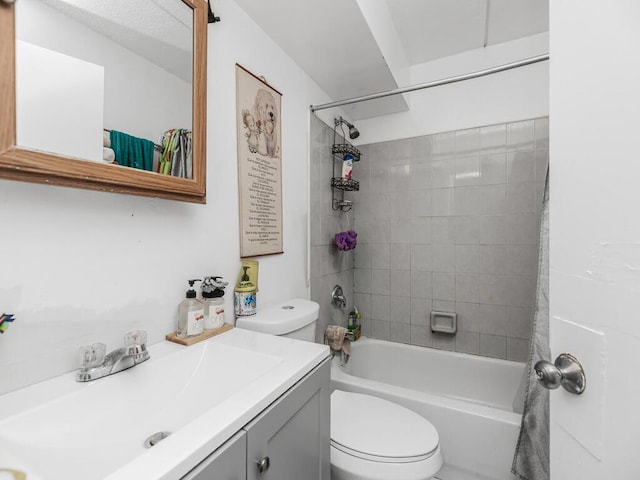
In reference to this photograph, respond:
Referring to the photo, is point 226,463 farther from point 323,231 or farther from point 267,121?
point 323,231

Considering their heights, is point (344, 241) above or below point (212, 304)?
above

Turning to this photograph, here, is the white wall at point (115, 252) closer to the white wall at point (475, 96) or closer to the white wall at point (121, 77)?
the white wall at point (121, 77)

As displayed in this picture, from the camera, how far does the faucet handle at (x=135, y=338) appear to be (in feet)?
2.59

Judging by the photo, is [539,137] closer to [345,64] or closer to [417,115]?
[417,115]

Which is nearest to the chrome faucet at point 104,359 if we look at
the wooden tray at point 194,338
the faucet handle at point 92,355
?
the faucet handle at point 92,355

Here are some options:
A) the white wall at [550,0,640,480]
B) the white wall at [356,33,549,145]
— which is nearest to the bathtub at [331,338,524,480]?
the white wall at [550,0,640,480]

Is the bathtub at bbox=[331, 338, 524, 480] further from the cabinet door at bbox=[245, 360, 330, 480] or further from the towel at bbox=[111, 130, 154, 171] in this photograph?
the towel at bbox=[111, 130, 154, 171]

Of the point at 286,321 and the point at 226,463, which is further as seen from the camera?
the point at 286,321

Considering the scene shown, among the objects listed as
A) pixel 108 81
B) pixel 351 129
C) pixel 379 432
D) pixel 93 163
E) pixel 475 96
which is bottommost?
pixel 379 432

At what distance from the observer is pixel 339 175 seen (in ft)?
7.20

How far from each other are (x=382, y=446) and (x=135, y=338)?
0.91m

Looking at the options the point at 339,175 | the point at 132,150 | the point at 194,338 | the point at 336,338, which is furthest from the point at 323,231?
the point at 132,150

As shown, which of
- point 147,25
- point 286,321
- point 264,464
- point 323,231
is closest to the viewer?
point 264,464

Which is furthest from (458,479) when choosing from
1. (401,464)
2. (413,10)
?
(413,10)
